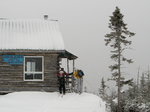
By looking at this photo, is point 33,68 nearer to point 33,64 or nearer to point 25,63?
point 33,64

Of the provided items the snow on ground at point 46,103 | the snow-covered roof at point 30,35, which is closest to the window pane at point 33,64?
the snow-covered roof at point 30,35

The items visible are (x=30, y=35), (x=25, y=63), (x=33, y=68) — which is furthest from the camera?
(x=33, y=68)

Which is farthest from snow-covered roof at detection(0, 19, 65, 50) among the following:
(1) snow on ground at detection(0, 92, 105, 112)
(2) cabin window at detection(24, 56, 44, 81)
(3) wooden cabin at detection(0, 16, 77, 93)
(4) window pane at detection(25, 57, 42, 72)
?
(1) snow on ground at detection(0, 92, 105, 112)

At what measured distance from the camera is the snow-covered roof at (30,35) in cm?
2605

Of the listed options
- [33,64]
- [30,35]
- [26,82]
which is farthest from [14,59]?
[33,64]

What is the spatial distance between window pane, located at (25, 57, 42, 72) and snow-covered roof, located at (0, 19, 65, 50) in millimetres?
1582

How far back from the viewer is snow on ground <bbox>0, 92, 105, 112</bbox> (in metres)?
19.0

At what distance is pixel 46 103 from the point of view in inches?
818

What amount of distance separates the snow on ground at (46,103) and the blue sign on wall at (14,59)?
2581 millimetres

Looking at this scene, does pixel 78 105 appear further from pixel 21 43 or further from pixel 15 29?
pixel 15 29

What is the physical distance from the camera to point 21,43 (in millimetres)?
26328

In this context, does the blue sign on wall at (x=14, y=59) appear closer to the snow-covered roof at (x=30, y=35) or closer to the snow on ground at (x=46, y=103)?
the snow-covered roof at (x=30, y=35)

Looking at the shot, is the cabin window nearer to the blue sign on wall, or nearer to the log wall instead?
the log wall

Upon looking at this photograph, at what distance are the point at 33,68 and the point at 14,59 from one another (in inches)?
110
